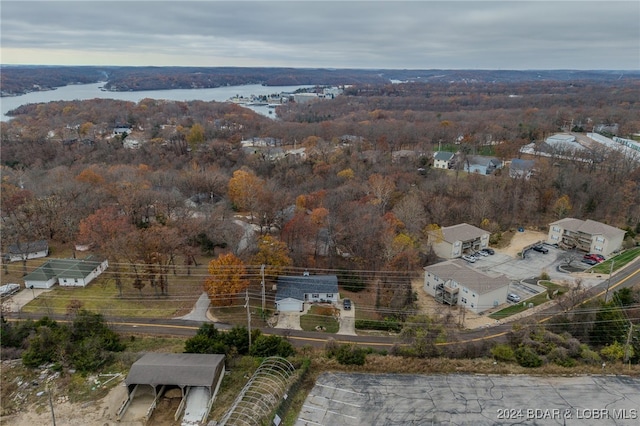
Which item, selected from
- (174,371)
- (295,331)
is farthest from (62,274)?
(295,331)

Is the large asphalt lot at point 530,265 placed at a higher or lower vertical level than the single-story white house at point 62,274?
lower

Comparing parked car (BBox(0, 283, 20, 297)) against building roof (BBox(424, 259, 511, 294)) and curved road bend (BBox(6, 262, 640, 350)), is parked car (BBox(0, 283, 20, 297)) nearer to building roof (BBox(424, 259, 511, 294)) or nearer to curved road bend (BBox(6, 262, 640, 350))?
curved road bend (BBox(6, 262, 640, 350))

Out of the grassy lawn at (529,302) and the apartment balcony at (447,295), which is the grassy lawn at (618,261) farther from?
the apartment balcony at (447,295)

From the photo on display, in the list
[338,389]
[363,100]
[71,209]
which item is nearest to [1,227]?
[71,209]

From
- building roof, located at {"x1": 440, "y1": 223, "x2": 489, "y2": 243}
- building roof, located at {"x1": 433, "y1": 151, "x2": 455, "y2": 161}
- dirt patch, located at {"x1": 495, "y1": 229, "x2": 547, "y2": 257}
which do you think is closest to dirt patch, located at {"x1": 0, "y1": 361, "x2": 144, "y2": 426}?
building roof, located at {"x1": 440, "y1": 223, "x2": 489, "y2": 243}

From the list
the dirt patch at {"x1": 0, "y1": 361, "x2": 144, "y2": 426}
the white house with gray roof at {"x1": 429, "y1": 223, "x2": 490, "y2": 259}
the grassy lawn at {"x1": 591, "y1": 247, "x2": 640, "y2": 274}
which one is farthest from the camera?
the white house with gray roof at {"x1": 429, "y1": 223, "x2": 490, "y2": 259}

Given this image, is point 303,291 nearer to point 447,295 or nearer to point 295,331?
point 295,331

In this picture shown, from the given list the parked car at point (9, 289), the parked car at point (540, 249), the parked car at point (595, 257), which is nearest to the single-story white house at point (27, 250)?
the parked car at point (9, 289)
